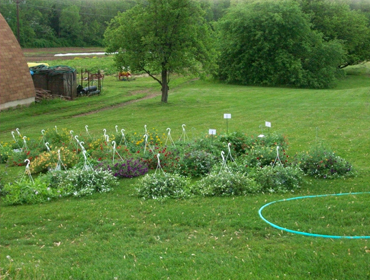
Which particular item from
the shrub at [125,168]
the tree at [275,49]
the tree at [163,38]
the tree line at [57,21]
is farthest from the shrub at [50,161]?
the tree line at [57,21]

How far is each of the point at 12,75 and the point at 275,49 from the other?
86.7ft

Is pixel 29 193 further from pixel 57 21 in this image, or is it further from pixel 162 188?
pixel 57 21

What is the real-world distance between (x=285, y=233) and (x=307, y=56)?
130 ft

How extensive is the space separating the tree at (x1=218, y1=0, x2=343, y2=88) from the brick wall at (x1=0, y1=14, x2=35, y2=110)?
22.7 meters

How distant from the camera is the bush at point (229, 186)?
788cm

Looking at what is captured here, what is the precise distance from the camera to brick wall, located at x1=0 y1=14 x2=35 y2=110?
929 inches

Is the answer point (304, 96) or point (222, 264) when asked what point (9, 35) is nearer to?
point (304, 96)

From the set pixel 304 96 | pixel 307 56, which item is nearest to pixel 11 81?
pixel 304 96

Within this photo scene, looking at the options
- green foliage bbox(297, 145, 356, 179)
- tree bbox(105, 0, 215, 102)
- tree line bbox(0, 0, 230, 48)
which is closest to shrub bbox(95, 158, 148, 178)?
green foliage bbox(297, 145, 356, 179)

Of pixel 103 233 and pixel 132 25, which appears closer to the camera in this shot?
pixel 103 233

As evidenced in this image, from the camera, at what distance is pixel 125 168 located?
9742 mm

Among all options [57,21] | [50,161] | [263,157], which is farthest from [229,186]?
[57,21]

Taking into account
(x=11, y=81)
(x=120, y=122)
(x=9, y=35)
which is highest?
(x=9, y=35)

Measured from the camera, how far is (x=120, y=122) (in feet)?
64.7
